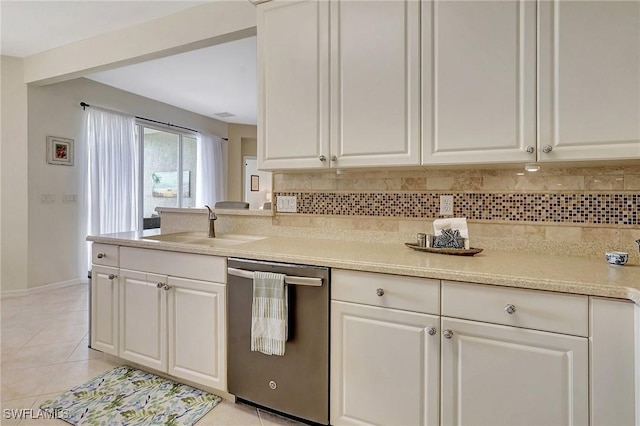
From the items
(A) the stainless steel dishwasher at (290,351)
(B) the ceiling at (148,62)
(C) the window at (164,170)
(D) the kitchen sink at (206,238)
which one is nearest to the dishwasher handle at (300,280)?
(A) the stainless steel dishwasher at (290,351)

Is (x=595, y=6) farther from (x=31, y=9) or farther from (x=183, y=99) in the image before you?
(x=183, y=99)

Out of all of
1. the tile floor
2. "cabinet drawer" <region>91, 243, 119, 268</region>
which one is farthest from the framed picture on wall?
"cabinet drawer" <region>91, 243, 119, 268</region>

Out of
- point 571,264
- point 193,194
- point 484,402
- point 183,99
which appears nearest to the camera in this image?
point 484,402

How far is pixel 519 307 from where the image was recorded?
48.2 inches

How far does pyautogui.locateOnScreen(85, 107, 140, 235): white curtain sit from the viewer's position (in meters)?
4.47

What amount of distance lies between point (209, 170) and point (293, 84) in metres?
5.06

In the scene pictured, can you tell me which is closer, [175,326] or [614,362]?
[614,362]

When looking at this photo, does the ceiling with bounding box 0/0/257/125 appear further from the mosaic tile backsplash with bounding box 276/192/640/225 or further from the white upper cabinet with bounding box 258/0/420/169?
the mosaic tile backsplash with bounding box 276/192/640/225

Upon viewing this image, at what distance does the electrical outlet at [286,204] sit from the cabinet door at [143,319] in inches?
33.4

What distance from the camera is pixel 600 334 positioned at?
1.13 meters

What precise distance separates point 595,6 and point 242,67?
3.41 m

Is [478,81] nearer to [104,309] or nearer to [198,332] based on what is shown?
[198,332]

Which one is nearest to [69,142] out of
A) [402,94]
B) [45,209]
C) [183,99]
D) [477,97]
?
[45,209]

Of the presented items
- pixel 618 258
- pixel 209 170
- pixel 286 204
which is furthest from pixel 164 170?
pixel 618 258
